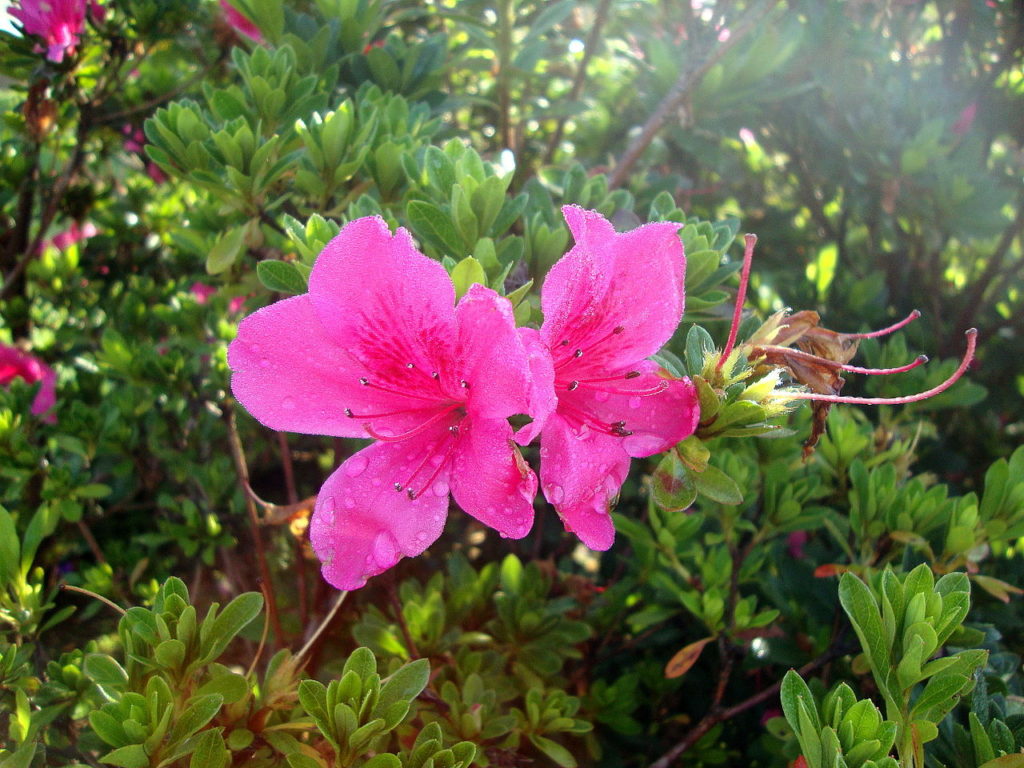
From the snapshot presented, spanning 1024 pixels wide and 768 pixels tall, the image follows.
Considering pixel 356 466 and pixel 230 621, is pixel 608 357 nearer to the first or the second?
pixel 356 466

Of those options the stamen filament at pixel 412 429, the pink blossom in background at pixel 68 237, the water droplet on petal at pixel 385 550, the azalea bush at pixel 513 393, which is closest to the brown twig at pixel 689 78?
the azalea bush at pixel 513 393

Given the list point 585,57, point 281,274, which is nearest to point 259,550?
point 281,274

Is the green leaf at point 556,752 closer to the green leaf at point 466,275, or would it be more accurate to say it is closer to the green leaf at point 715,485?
the green leaf at point 715,485

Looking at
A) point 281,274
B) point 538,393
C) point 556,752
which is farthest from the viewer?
point 556,752

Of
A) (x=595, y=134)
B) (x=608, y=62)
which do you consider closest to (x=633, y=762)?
(x=595, y=134)

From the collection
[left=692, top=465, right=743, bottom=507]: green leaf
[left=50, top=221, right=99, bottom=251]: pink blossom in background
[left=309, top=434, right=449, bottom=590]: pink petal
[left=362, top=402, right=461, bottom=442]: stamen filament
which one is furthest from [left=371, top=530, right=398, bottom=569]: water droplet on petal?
[left=50, top=221, right=99, bottom=251]: pink blossom in background

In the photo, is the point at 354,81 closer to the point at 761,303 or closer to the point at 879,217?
the point at 761,303

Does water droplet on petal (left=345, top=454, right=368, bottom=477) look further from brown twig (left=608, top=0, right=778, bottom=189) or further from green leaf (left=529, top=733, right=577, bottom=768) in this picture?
brown twig (left=608, top=0, right=778, bottom=189)
